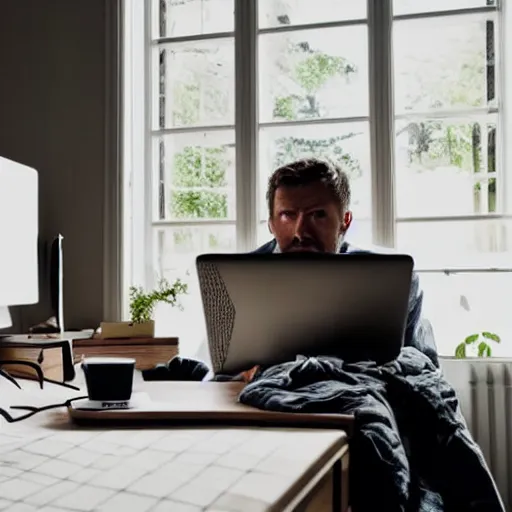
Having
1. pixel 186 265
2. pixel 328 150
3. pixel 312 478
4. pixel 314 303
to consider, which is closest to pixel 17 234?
pixel 314 303

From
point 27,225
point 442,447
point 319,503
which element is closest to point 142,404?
point 319,503

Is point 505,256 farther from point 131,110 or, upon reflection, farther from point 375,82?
point 131,110

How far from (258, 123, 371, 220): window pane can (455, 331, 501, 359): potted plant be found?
562 mm

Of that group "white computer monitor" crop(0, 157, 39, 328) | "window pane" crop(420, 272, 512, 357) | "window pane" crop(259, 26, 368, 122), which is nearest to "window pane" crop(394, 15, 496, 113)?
A: "window pane" crop(259, 26, 368, 122)

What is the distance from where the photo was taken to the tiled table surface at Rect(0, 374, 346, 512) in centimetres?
59

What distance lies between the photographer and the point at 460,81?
8.20 ft

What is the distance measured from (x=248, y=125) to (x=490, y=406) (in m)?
1.31

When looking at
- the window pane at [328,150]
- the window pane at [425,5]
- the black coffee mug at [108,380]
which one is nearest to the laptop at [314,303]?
the black coffee mug at [108,380]

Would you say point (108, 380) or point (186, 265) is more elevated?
point (186, 265)

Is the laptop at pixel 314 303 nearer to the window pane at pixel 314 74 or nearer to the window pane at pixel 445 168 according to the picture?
the window pane at pixel 445 168

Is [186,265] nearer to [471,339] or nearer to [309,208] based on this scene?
[309,208]

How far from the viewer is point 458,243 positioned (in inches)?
97.7

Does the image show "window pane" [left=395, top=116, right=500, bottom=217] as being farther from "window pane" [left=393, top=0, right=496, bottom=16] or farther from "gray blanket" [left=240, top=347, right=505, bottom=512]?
"gray blanket" [left=240, top=347, right=505, bottom=512]

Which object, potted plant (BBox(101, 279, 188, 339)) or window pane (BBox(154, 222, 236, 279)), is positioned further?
window pane (BBox(154, 222, 236, 279))
